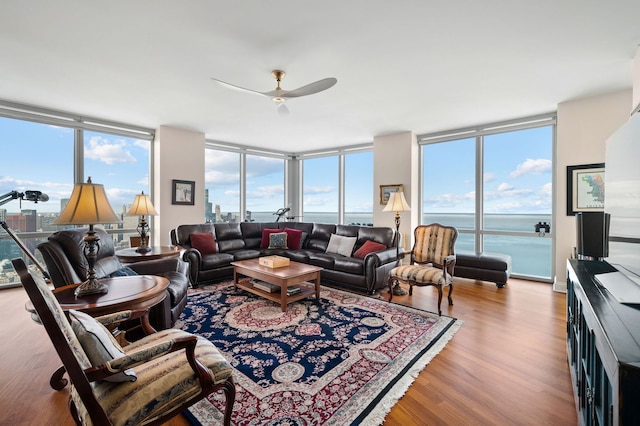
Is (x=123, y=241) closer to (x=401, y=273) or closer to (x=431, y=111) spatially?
(x=401, y=273)

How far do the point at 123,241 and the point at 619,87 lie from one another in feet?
26.2

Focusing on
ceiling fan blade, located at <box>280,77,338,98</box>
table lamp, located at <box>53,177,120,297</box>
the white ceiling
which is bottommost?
table lamp, located at <box>53,177,120,297</box>

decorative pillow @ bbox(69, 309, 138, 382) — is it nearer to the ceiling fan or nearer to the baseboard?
the ceiling fan

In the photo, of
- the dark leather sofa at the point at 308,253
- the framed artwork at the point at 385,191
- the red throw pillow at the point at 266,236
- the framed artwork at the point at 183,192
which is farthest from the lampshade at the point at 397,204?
the framed artwork at the point at 183,192

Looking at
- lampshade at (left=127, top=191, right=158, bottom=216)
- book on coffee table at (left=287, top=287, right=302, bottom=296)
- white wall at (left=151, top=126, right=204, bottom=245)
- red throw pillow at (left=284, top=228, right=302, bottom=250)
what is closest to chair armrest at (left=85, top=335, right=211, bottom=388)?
book on coffee table at (left=287, top=287, right=302, bottom=296)

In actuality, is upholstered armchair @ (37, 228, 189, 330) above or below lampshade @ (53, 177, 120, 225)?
below

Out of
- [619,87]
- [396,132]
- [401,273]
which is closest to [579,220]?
[401,273]

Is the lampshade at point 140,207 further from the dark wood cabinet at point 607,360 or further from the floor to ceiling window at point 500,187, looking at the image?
the floor to ceiling window at point 500,187

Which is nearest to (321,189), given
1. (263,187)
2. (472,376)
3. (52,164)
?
(263,187)

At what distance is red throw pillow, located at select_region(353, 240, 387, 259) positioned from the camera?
442cm

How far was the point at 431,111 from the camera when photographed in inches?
180

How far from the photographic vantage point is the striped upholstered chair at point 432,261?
336 centimetres

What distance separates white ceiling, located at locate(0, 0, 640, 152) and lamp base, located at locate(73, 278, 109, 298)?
208 centimetres

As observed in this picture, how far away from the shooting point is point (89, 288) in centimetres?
191
